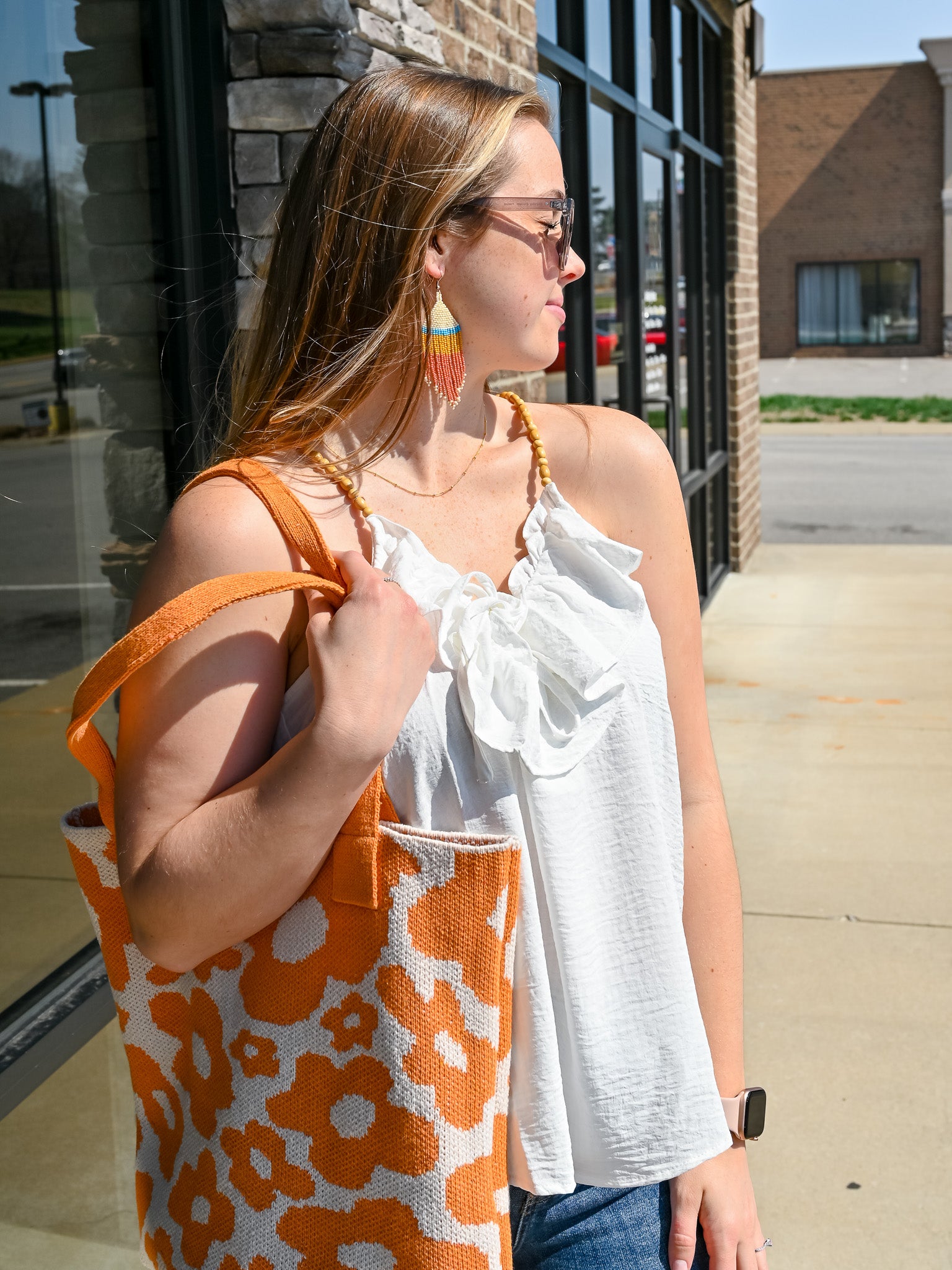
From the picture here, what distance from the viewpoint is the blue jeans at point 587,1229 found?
51.8 inches

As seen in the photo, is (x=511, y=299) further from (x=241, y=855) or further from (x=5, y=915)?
(x=5, y=915)

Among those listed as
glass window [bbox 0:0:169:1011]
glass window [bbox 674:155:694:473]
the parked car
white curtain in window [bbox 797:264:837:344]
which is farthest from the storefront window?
white curtain in window [bbox 797:264:837:344]

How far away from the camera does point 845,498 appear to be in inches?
553

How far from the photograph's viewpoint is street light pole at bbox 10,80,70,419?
2.42m

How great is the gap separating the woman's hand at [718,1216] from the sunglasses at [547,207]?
97 cm

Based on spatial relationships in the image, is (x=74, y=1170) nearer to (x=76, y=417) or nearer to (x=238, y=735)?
(x=76, y=417)

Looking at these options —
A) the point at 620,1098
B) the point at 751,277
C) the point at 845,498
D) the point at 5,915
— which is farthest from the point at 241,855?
the point at 845,498

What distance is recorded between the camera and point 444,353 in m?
1.41

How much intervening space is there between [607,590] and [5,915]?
1.56 m

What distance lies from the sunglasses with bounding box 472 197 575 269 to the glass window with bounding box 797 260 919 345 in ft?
115

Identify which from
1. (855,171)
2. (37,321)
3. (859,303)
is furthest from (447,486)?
(859,303)

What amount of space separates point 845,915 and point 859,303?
32976mm

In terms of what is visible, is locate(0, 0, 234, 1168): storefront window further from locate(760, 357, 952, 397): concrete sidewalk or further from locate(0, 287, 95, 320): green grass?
locate(760, 357, 952, 397): concrete sidewalk

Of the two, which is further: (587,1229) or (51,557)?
(51,557)
